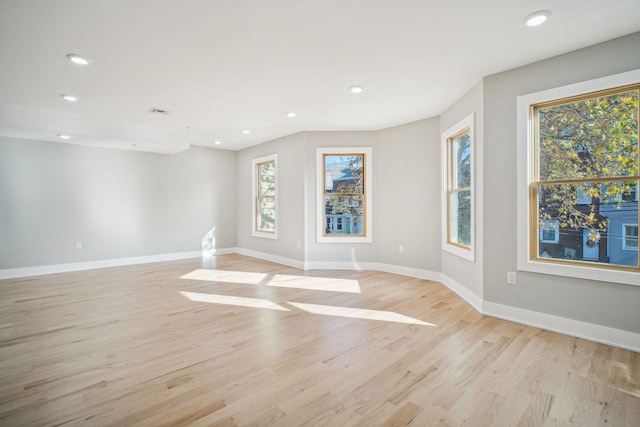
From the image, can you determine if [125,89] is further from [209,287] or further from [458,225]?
[458,225]

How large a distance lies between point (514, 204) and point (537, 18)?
5.38 feet

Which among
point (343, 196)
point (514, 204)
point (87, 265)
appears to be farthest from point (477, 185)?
point (87, 265)

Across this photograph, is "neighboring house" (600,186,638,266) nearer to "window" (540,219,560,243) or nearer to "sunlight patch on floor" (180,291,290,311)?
"window" (540,219,560,243)

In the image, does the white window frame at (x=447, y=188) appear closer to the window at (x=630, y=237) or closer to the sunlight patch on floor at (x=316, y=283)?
the window at (x=630, y=237)

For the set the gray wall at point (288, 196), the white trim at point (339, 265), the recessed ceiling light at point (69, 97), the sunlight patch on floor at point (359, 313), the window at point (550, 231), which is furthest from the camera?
the gray wall at point (288, 196)

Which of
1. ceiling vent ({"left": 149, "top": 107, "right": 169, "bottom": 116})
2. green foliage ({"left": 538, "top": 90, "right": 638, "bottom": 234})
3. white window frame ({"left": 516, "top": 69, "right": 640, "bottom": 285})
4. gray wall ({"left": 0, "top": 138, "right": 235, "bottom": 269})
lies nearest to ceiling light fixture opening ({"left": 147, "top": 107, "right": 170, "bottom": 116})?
ceiling vent ({"left": 149, "top": 107, "right": 169, "bottom": 116})

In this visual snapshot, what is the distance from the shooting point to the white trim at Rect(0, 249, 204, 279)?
201 inches

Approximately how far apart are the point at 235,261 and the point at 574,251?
5.60 meters

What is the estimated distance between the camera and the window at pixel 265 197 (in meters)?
6.57

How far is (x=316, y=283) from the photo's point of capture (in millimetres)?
4656

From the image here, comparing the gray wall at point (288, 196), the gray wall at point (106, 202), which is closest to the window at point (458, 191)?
the gray wall at point (288, 196)

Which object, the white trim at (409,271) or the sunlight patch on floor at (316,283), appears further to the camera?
the white trim at (409,271)

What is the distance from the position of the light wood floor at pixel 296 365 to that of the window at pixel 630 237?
0.87 m

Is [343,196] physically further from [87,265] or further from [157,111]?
[87,265]
